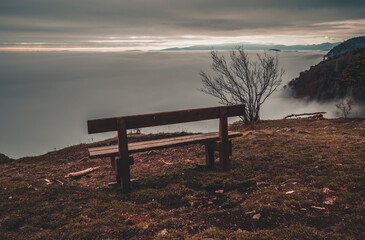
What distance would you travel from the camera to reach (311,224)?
370cm

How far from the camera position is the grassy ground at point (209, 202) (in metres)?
3.79

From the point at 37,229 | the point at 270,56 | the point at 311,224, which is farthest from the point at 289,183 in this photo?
the point at 270,56

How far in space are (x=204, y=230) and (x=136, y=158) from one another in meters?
6.07

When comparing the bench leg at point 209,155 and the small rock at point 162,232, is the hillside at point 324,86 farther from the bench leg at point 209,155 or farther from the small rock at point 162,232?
the small rock at point 162,232

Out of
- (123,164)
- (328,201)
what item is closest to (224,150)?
(123,164)

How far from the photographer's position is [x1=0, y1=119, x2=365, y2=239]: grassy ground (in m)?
3.79

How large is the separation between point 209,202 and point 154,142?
221 centimetres

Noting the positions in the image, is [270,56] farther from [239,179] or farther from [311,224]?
[311,224]

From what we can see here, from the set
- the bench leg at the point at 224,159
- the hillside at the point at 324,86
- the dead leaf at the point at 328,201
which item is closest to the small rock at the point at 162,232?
the dead leaf at the point at 328,201

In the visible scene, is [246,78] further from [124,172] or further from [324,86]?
[324,86]

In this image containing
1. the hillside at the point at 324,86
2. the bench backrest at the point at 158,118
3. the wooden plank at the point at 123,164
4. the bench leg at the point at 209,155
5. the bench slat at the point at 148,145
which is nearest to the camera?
the bench backrest at the point at 158,118

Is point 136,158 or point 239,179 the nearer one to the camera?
point 239,179

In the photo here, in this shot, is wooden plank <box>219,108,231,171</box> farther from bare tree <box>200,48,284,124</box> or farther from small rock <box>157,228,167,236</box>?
bare tree <box>200,48,284,124</box>

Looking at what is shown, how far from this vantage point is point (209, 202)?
500cm
